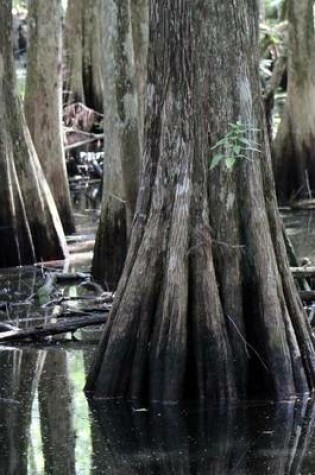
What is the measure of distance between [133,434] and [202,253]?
1394mm

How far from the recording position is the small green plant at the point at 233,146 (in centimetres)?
824

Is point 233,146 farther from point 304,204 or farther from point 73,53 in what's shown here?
point 73,53

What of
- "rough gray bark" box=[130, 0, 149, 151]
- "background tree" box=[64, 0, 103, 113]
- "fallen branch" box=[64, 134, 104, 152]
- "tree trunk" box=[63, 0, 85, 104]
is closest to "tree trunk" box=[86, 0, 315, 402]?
"rough gray bark" box=[130, 0, 149, 151]

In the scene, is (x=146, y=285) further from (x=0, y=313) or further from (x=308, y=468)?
(x=0, y=313)

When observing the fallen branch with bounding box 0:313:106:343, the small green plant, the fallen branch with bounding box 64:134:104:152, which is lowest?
the fallen branch with bounding box 0:313:106:343

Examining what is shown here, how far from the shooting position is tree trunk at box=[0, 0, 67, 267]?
14.9m

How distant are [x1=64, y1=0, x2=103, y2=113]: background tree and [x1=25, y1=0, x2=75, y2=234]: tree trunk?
10800 mm

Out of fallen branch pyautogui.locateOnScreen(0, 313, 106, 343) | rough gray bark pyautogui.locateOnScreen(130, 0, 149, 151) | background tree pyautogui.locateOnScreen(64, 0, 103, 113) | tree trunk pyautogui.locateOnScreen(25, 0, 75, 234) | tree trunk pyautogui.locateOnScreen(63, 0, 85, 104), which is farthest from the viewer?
background tree pyautogui.locateOnScreen(64, 0, 103, 113)

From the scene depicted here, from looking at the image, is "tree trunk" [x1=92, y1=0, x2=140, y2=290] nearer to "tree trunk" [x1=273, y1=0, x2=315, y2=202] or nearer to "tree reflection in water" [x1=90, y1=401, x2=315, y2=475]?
"tree reflection in water" [x1=90, y1=401, x2=315, y2=475]

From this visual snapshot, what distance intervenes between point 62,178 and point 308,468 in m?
11.0

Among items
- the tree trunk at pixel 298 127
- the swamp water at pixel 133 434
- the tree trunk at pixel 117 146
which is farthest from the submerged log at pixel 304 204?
the swamp water at pixel 133 434

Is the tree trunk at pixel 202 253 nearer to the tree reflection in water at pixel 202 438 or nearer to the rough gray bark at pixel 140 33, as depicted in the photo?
the tree reflection in water at pixel 202 438

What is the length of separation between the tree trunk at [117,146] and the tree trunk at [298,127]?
21.7 feet

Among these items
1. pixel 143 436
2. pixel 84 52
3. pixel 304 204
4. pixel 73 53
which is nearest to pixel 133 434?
pixel 143 436
